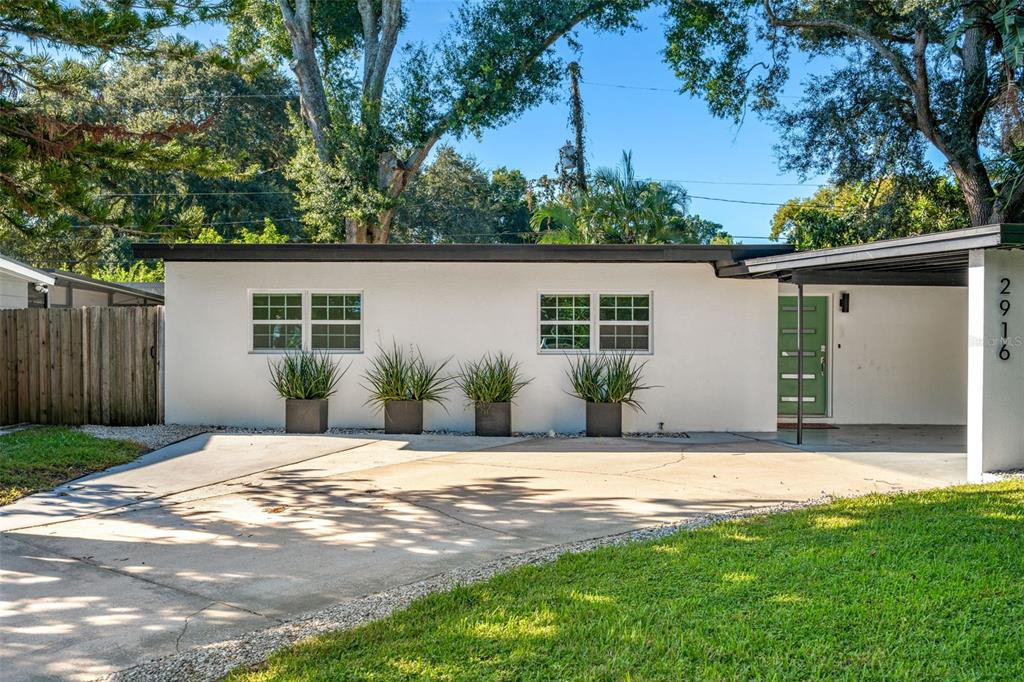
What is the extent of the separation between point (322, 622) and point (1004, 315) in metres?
7.02

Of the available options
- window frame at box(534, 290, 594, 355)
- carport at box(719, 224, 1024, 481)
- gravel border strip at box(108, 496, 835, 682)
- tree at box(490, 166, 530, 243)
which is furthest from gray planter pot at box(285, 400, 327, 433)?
tree at box(490, 166, 530, 243)

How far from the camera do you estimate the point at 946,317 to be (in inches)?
507

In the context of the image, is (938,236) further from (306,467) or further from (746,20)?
(746,20)

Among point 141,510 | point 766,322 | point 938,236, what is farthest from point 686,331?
point 141,510

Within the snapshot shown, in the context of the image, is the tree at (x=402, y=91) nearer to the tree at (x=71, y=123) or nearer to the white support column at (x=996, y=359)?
the tree at (x=71, y=123)

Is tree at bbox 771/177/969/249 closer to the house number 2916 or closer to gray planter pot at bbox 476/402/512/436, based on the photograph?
gray planter pot at bbox 476/402/512/436

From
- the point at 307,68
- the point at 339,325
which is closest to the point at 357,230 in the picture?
the point at 307,68

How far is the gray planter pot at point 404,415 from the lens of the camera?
1121 centimetres

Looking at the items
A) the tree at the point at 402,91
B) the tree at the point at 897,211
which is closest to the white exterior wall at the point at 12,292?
the tree at the point at 402,91

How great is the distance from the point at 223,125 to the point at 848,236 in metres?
19.2

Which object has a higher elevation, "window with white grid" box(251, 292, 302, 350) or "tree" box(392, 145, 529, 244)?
"tree" box(392, 145, 529, 244)

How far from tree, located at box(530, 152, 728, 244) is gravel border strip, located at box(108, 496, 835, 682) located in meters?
12.8

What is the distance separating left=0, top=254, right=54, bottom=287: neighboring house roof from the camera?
13.2 metres

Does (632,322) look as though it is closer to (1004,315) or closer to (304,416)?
(304,416)
